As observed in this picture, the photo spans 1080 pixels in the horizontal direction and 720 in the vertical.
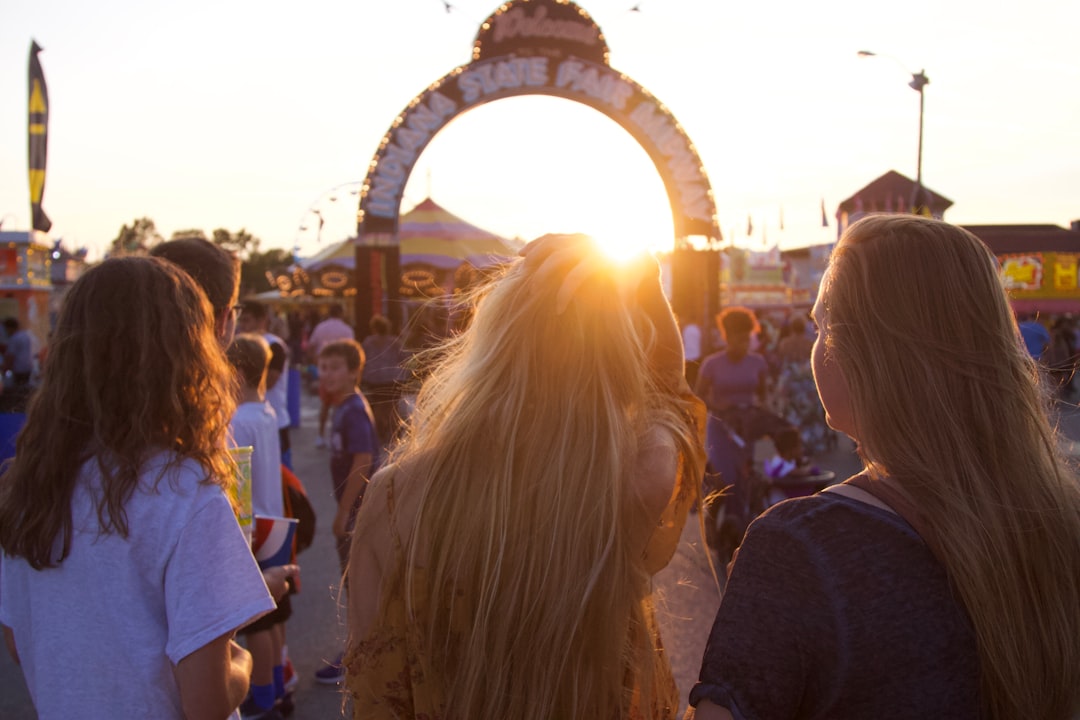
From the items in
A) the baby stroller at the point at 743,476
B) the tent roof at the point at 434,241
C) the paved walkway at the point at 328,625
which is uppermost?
the tent roof at the point at 434,241

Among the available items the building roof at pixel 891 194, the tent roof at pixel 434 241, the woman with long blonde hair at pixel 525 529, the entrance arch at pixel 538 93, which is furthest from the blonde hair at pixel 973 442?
the tent roof at pixel 434 241

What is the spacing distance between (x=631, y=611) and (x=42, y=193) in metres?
10.3

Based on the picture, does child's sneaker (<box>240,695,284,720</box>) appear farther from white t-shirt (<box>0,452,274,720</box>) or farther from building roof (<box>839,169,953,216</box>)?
building roof (<box>839,169,953,216</box>)

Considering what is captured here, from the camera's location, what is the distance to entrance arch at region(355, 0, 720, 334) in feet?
45.8

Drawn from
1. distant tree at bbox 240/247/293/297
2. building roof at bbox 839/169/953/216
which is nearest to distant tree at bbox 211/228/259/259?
distant tree at bbox 240/247/293/297

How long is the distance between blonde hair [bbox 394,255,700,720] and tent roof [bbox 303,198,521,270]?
71.7 ft

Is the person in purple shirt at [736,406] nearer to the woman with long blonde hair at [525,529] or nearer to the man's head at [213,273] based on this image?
the man's head at [213,273]

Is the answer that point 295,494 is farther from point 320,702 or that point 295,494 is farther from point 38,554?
point 38,554

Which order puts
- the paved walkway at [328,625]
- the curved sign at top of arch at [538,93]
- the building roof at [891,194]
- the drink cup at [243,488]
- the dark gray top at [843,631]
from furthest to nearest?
the building roof at [891,194] < the curved sign at top of arch at [538,93] < the paved walkway at [328,625] < the drink cup at [243,488] < the dark gray top at [843,631]

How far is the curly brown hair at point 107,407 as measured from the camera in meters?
1.66

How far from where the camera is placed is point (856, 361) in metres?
1.35

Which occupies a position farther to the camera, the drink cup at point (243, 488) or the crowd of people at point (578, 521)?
the drink cup at point (243, 488)

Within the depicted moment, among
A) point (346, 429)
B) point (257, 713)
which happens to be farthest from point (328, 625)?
point (346, 429)

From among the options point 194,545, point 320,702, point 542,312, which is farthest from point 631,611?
point 320,702
